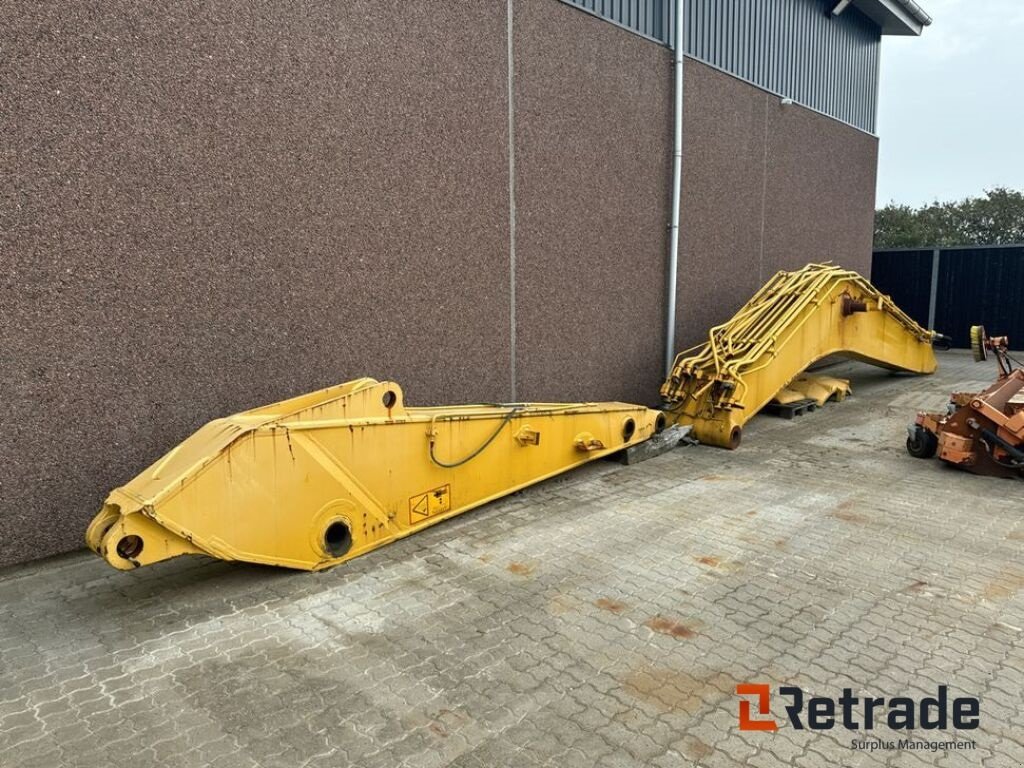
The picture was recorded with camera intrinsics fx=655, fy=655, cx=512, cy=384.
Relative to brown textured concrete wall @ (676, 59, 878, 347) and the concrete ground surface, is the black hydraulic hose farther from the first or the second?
brown textured concrete wall @ (676, 59, 878, 347)

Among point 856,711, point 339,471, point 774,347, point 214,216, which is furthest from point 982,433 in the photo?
point 214,216

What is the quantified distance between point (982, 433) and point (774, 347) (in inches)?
84.6

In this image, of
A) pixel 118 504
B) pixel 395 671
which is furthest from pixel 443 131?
pixel 395 671

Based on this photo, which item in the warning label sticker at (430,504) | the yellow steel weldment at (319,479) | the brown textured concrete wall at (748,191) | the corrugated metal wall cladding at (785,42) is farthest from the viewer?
the brown textured concrete wall at (748,191)

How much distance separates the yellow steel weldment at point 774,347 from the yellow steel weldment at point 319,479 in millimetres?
2610

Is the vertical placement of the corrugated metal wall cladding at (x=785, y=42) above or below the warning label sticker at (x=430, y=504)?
above

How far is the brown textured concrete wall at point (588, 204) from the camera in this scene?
6.72 metres

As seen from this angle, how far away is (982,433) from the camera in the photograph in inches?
223

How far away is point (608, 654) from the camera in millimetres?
3002

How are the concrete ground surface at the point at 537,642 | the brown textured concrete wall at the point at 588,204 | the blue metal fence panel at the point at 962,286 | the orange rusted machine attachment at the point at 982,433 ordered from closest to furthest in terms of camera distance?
the concrete ground surface at the point at 537,642 < the orange rusted machine attachment at the point at 982,433 < the brown textured concrete wall at the point at 588,204 < the blue metal fence panel at the point at 962,286

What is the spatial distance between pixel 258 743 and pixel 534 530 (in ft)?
7.92

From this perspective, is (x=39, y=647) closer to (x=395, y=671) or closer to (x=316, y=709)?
(x=316, y=709)

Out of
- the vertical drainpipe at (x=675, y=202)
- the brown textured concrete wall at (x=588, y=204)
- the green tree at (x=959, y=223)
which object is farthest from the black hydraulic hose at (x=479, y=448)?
the green tree at (x=959, y=223)

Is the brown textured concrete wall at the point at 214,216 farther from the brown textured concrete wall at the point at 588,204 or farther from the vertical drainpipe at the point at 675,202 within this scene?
the vertical drainpipe at the point at 675,202
